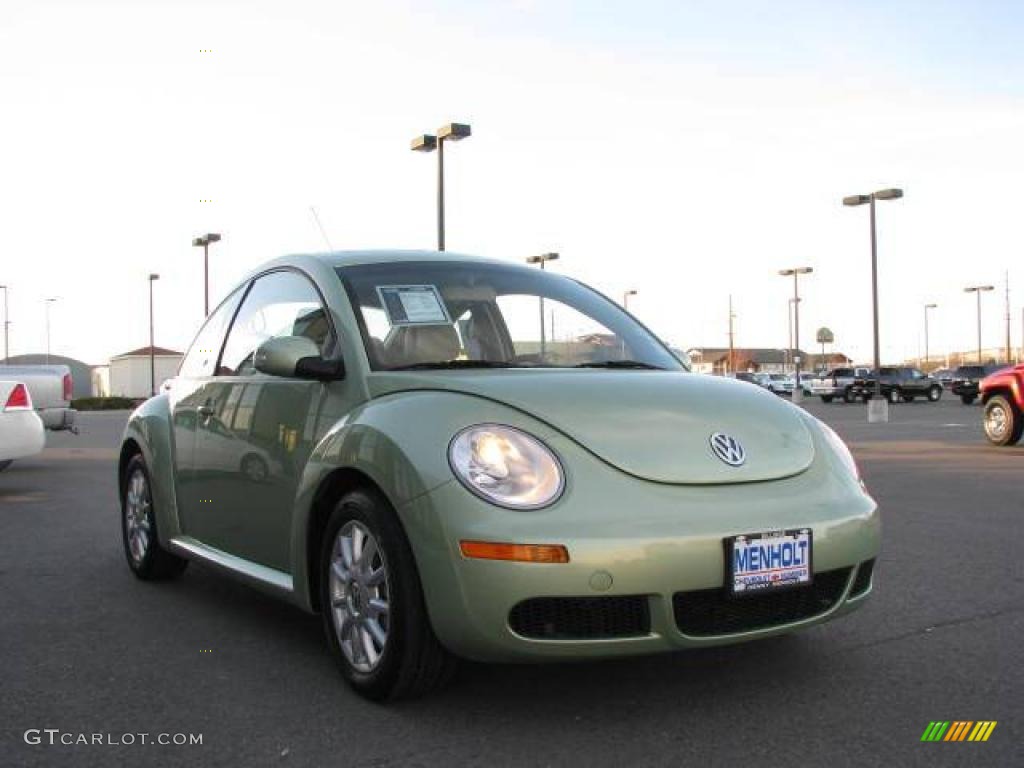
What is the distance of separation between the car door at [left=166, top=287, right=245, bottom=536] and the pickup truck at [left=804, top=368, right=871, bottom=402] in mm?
41339

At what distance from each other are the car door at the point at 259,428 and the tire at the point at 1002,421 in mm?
12527

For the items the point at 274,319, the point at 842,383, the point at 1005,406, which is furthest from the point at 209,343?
the point at 842,383

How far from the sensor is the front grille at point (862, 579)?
3.50m

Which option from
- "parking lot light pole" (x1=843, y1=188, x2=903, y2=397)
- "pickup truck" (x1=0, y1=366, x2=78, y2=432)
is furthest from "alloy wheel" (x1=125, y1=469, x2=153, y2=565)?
"parking lot light pole" (x1=843, y1=188, x2=903, y2=397)

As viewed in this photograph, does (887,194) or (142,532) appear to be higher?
(887,194)

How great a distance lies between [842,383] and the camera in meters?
44.4

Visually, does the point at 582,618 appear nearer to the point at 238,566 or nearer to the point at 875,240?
the point at 238,566

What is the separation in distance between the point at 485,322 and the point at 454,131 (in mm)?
14187

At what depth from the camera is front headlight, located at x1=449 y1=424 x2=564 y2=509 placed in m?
3.05

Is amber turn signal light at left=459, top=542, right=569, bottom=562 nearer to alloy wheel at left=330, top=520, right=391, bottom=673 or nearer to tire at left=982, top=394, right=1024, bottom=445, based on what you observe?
alloy wheel at left=330, top=520, right=391, bottom=673

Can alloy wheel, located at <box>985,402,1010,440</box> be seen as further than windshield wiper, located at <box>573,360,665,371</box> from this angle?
Yes

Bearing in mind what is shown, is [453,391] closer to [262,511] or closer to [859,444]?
[262,511]

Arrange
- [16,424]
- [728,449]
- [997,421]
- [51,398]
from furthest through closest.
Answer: [997,421] < [51,398] < [16,424] < [728,449]

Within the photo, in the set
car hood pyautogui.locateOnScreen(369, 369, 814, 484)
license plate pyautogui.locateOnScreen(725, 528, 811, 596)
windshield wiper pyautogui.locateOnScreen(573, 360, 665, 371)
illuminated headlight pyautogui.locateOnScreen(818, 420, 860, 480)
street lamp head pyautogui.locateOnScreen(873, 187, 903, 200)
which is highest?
street lamp head pyautogui.locateOnScreen(873, 187, 903, 200)
